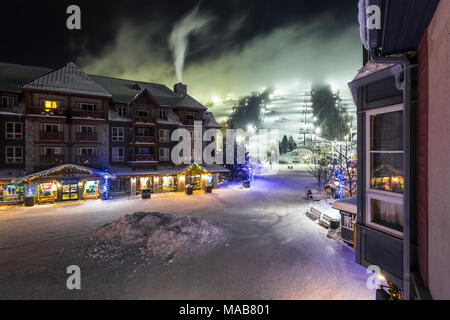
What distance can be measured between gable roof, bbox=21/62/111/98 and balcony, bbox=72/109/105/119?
6.77 ft

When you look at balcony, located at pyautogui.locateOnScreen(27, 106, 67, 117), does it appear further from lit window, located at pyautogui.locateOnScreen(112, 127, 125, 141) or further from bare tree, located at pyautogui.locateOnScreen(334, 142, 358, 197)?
bare tree, located at pyautogui.locateOnScreen(334, 142, 358, 197)

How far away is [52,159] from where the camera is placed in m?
21.4

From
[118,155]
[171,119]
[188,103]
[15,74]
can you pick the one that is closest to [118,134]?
[118,155]

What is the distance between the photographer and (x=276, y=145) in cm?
8331

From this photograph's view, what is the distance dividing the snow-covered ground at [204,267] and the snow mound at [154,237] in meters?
0.70

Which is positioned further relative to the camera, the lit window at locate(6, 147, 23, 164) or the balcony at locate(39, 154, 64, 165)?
the balcony at locate(39, 154, 64, 165)

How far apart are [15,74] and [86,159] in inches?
495

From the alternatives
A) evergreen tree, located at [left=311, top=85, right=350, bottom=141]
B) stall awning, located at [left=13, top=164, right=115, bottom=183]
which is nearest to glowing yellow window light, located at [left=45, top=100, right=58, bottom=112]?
stall awning, located at [left=13, top=164, right=115, bottom=183]

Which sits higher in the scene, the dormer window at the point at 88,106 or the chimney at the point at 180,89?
the chimney at the point at 180,89

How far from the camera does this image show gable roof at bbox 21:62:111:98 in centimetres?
2105

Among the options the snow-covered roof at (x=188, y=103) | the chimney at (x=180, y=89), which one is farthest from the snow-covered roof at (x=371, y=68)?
the chimney at (x=180, y=89)

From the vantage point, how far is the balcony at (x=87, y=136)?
22531 mm

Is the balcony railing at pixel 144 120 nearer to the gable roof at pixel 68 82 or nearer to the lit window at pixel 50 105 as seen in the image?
the gable roof at pixel 68 82
